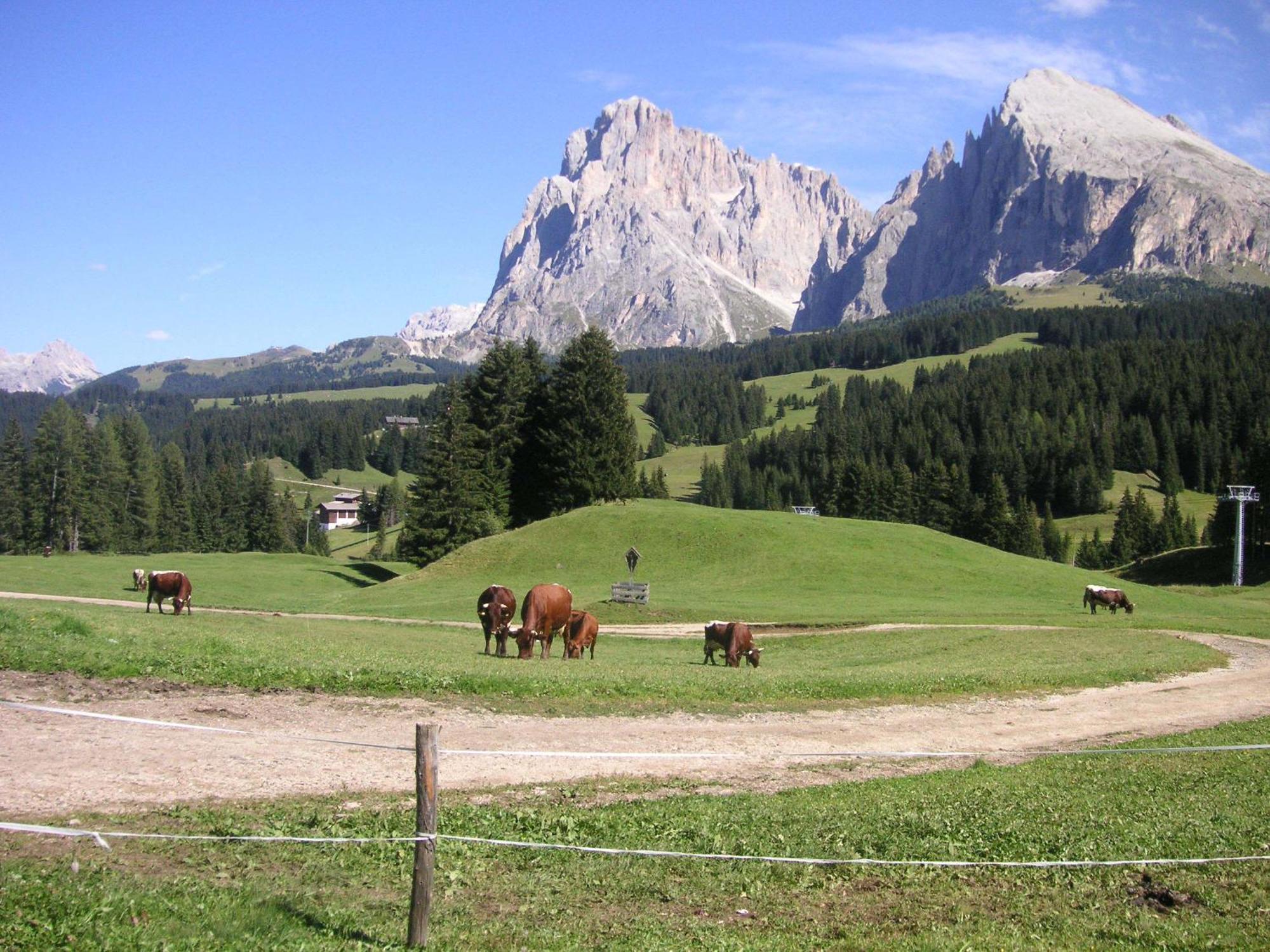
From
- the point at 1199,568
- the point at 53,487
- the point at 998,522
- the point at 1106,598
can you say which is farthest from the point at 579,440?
the point at 998,522

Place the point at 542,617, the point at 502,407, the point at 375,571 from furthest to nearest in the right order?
1. the point at 502,407
2. the point at 375,571
3. the point at 542,617

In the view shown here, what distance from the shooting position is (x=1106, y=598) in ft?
174

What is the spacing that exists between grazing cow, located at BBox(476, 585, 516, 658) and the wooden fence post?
22.0 meters

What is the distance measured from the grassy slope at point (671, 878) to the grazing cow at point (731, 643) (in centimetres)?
1810

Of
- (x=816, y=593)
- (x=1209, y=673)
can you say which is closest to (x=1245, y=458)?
(x=816, y=593)

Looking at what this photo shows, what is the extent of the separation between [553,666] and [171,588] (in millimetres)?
23270

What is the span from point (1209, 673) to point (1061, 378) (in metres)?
184

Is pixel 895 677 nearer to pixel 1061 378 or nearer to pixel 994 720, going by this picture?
pixel 994 720

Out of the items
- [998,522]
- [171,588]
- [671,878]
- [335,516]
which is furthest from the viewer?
[335,516]

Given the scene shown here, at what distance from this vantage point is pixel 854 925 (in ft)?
27.5

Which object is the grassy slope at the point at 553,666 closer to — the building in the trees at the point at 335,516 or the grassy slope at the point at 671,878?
the grassy slope at the point at 671,878

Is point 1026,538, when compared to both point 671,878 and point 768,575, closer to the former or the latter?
point 768,575

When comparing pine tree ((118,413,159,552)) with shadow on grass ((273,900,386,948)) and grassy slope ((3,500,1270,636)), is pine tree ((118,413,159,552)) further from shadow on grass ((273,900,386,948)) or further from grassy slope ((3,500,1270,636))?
shadow on grass ((273,900,386,948))

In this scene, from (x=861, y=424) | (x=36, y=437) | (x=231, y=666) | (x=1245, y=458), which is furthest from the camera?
(x=861, y=424)
